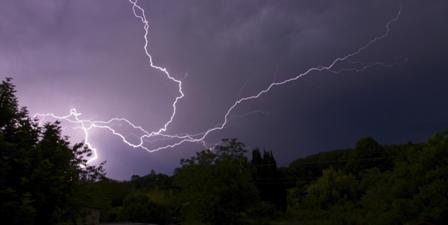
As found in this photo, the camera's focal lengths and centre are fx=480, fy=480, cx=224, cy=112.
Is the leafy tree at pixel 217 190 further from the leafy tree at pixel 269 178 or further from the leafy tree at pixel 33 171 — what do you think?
the leafy tree at pixel 269 178

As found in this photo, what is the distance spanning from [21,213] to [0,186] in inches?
15.1

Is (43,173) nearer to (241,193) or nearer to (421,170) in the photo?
(421,170)

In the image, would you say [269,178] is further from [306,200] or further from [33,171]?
[33,171]

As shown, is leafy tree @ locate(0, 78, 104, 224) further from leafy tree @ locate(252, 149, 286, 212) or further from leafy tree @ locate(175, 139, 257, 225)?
leafy tree @ locate(252, 149, 286, 212)

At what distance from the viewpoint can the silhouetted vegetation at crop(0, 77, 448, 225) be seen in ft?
17.1

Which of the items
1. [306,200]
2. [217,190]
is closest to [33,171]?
[217,190]

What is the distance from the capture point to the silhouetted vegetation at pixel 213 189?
17.1 feet

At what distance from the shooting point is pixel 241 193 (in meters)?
18.2

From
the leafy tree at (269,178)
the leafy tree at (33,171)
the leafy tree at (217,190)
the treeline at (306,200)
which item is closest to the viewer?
the leafy tree at (33,171)

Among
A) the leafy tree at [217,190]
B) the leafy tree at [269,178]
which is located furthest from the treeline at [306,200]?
the leafy tree at [269,178]

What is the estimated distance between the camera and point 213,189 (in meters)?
18.1

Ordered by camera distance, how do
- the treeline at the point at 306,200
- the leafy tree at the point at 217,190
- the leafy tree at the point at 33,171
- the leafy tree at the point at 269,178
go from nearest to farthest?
the leafy tree at the point at 33,171 → the treeline at the point at 306,200 → the leafy tree at the point at 217,190 → the leafy tree at the point at 269,178

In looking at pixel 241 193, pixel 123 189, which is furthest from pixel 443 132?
pixel 123 189

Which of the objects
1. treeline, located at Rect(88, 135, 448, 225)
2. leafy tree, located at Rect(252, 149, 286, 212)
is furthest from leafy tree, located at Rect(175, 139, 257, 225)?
leafy tree, located at Rect(252, 149, 286, 212)
